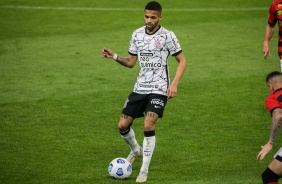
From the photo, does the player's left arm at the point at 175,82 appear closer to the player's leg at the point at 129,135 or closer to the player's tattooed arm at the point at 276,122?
the player's leg at the point at 129,135

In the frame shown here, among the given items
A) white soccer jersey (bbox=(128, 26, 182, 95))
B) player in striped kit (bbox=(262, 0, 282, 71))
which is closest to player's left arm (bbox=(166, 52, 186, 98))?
white soccer jersey (bbox=(128, 26, 182, 95))

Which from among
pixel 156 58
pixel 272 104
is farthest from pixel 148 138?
pixel 272 104

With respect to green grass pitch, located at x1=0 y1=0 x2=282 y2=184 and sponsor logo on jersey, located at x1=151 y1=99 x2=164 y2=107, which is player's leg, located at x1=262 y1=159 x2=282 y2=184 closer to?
green grass pitch, located at x1=0 y1=0 x2=282 y2=184

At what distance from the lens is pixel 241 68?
18.9 meters

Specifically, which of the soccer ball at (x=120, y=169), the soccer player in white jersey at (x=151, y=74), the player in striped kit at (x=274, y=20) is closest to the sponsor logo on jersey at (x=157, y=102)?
the soccer player in white jersey at (x=151, y=74)

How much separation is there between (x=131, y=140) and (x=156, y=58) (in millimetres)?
1525

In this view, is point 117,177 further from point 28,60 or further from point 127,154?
point 28,60

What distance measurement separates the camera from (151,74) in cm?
1112

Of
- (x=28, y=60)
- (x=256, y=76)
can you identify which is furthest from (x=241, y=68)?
(x=28, y=60)

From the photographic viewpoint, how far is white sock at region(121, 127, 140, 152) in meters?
11.5

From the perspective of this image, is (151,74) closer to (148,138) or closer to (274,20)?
(148,138)

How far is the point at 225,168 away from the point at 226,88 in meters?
5.69

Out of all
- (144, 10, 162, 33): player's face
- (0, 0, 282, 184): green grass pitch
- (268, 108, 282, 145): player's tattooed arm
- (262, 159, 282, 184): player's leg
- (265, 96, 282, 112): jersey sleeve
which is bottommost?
(0, 0, 282, 184): green grass pitch

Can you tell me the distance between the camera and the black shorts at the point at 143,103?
10.9 m
